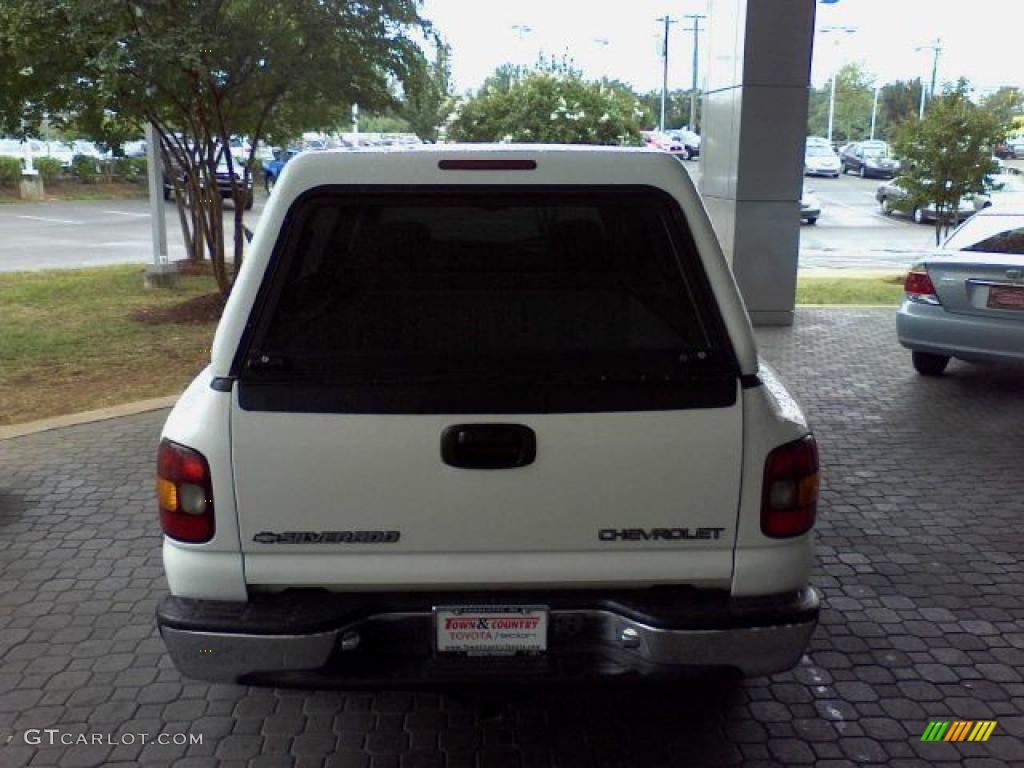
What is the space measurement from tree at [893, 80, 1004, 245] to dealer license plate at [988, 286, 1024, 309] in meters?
8.47

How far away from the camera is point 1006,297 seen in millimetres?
7820

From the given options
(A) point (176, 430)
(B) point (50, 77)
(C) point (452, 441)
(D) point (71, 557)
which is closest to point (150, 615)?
(D) point (71, 557)

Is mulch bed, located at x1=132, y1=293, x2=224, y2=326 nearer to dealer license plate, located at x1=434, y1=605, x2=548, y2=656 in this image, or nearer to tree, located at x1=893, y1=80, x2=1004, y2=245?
dealer license plate, located at x1=434, y1=605, x2=548, y2=656

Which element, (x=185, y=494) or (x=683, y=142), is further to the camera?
(x=683, y=142)

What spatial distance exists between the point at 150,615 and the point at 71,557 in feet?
2.85

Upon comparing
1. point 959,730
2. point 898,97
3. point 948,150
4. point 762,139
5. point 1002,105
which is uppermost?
point 898,97

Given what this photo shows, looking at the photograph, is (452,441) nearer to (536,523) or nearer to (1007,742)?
(536,523)

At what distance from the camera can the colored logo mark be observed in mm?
3467

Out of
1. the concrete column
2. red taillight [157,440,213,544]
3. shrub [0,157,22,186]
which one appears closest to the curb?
red taillight [157,440,213,544]

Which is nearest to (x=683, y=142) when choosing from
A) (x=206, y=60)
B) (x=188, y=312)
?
(x=188, y=312)

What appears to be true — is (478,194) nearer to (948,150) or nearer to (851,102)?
(948,150)

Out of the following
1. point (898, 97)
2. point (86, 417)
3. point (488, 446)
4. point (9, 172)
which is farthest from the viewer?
point (898, 97)

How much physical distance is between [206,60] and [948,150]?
11.2 meters

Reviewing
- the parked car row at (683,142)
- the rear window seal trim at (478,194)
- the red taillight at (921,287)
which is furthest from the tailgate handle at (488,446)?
the parked car row at (683,142)
